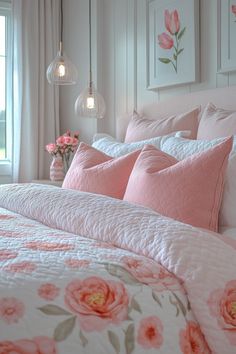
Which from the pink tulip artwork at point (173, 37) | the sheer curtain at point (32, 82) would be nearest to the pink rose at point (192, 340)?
the pink tulip artwork at point (173, 37)

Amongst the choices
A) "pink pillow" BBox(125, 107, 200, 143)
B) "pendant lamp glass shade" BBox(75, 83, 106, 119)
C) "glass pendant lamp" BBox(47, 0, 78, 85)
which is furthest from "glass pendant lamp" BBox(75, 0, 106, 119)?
"pink pillow" BBox(125, 107, 200, 143)

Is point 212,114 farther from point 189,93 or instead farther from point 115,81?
point 115,81

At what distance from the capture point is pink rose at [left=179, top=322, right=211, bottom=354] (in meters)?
0.91

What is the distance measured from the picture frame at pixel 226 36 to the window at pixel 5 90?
2.04 meters

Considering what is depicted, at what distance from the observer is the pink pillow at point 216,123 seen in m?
2.06

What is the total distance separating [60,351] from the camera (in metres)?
0.81

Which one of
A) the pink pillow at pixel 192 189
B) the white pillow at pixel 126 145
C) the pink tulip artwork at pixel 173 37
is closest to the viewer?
the pink pillow at pixel 192 189

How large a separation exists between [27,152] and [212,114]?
2.01 m

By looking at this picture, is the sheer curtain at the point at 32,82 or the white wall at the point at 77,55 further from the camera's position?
the sheer curtain at the point at 32,82

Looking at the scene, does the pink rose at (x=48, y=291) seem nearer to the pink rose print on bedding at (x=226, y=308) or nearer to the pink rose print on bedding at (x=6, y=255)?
the pink rose print on bedding at (x=6, y=255)

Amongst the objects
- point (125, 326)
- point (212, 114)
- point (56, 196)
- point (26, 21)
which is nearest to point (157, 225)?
point (125, 326)

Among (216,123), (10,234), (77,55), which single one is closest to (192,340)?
(10,234)

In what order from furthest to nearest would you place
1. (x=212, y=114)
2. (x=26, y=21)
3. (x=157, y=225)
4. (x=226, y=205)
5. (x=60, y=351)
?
(x=26, y=21) < (x=212, y=114) < (x=226, y=205) < (x=157, y=225) < (x=60, y=351)

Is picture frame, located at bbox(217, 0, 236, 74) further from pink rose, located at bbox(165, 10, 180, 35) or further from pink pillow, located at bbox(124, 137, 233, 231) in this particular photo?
pink pillow, located at bbox(124, 137, 233, 231)
